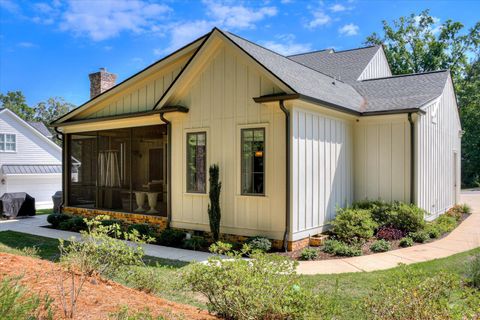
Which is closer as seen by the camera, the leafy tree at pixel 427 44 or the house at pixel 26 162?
the house at pixel 26 162

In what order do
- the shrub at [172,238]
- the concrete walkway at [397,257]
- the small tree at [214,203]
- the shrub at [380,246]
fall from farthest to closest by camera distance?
the shrub at [172,238]
the small tree at [214,203]
the shrub at [380,246]
the concrete walkway at [397,257]

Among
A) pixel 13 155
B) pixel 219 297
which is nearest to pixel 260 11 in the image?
pixel 219 297

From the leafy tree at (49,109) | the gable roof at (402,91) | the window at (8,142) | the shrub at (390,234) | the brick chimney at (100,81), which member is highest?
the leafy tree at (49,109)

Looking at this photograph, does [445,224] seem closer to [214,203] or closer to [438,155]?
[438,155]

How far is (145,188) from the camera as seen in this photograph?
12609 millimetres

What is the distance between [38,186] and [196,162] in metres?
16.1

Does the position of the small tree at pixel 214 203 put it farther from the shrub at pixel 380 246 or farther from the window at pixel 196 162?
the shrub at pixel 380 246

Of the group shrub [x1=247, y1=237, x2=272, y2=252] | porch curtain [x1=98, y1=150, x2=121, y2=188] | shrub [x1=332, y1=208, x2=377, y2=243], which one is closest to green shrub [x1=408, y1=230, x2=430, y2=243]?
shrub [x1=332, y1=208, x2=377, y2=243]

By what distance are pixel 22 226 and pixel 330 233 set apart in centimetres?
1007

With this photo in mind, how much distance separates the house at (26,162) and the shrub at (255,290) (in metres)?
19.7

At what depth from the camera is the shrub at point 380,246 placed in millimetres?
8102

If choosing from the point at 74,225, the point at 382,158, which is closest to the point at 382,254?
the point at 382,158

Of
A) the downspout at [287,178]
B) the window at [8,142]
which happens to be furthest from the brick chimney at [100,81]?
the window at [8,142]

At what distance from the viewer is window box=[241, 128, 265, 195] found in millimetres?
8547
